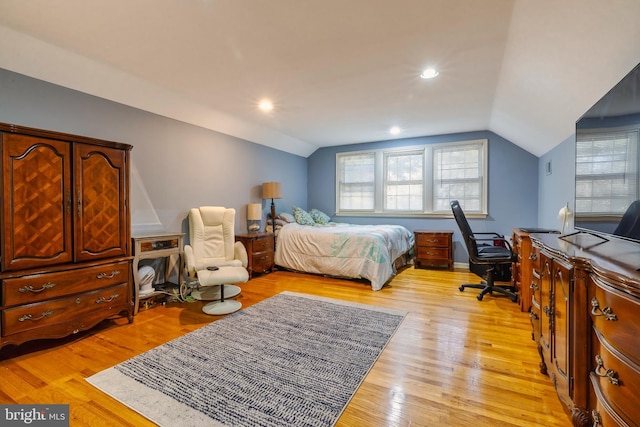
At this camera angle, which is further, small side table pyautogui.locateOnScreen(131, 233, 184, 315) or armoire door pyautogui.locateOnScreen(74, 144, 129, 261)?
small side table pyautogui.locateOnScreen(131, 233, 184, 315)

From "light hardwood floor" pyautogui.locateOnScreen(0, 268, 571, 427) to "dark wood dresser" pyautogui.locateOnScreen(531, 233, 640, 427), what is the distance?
0.27m

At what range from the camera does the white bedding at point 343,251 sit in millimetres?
3820

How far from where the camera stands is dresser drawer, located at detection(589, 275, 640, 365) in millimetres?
852

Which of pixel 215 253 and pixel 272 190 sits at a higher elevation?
pixel 272 190

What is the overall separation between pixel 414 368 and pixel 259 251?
296 centimetres

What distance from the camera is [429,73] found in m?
2.69

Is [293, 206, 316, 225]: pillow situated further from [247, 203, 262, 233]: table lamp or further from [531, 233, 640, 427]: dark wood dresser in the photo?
[531, 233, 640, 427]: dark wood dresser

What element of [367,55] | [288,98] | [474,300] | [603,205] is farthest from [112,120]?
[474,300]

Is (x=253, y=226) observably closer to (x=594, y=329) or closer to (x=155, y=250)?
(x=155, y=250)

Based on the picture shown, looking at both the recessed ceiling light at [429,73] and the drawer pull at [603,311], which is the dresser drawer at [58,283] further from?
the recessed ceiling light at [429,73]

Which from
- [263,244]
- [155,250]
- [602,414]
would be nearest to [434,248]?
[263,244]

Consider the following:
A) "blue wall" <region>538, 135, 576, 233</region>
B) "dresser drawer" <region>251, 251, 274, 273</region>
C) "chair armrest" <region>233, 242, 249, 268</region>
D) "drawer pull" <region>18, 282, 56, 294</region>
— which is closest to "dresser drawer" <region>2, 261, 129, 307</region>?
"drawer pull" <region>18, 282, 56, 294</region>

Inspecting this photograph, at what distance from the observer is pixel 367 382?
173 centimetres

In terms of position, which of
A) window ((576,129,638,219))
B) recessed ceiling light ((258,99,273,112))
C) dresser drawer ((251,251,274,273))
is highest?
recessed ceiling light ((258,99,273,112))
